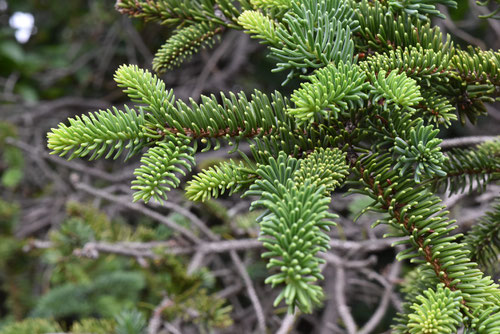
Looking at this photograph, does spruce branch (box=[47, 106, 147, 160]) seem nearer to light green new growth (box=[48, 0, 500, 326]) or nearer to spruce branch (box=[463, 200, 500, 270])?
light green new growth (box=[48, 0, 500, 326])

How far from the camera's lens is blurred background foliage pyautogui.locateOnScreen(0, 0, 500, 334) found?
1.21 meters

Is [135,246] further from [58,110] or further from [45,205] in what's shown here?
[58,110]

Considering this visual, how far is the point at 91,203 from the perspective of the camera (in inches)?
71.4

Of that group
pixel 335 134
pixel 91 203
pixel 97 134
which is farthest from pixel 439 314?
pixel 91 203

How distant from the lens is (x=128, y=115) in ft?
1.86

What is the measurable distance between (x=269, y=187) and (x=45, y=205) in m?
1.84

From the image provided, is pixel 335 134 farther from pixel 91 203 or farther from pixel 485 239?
pixel 91 203

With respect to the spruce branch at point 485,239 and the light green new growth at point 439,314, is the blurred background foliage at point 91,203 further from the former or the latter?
the light green new growth at point 439,314

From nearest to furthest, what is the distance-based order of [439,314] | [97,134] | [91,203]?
[439,314] < [97,134] < [91,203]

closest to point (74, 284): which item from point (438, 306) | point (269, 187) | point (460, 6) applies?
point (269, 187)

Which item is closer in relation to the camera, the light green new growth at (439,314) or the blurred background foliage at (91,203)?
the light green new growth at (439,314)

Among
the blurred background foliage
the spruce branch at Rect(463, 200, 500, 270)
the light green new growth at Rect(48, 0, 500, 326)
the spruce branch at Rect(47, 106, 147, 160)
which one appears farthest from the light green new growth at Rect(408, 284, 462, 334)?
the blurred background foliage

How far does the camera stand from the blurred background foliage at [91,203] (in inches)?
47.8

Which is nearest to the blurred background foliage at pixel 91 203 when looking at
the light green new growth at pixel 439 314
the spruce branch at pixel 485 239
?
the spruce branch at pixel 485 239
